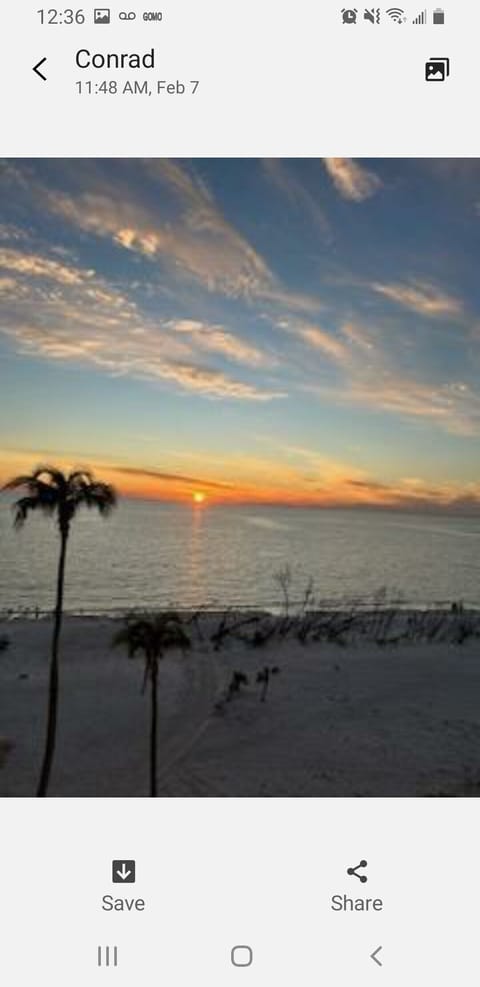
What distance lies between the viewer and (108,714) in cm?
2862

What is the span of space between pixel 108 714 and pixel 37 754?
4.60 meters

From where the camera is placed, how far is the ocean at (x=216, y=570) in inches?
3162
